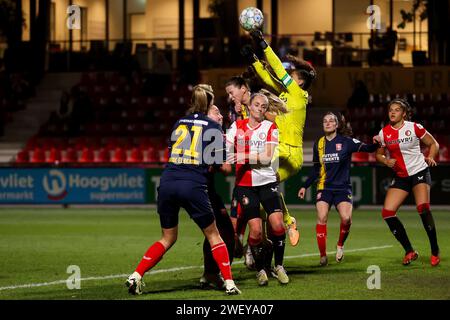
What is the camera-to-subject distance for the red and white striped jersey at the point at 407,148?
12.8 meters

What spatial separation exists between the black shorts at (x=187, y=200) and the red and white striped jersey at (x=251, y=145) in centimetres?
78

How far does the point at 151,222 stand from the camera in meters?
19.9

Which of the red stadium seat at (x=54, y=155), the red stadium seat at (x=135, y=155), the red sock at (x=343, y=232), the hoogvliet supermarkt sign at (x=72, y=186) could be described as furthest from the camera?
the red stadium seat at (x=54, y=155)

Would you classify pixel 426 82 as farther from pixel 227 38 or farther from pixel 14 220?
pixel 14 220

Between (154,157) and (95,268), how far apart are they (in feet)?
46.1

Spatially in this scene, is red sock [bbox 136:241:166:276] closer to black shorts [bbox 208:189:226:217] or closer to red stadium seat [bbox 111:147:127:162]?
black shorts [bbox 208:189:226:217]

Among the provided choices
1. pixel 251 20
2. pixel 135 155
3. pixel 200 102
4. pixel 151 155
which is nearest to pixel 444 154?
pixel 151 155

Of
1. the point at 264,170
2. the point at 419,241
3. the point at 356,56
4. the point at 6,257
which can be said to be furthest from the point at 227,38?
the point at 264,170

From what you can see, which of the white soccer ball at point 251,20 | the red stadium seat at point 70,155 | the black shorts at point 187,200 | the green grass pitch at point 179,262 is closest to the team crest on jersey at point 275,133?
the black shorts at point 187,200

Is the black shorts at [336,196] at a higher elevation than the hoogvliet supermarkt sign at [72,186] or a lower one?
higher

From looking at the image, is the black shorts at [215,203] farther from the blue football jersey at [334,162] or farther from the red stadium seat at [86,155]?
the red stadium seat at [86,155]

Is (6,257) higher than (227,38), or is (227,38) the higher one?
(227,38)

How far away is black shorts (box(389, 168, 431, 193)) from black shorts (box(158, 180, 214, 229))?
3.86m

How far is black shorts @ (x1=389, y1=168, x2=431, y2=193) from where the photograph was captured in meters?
12.8
